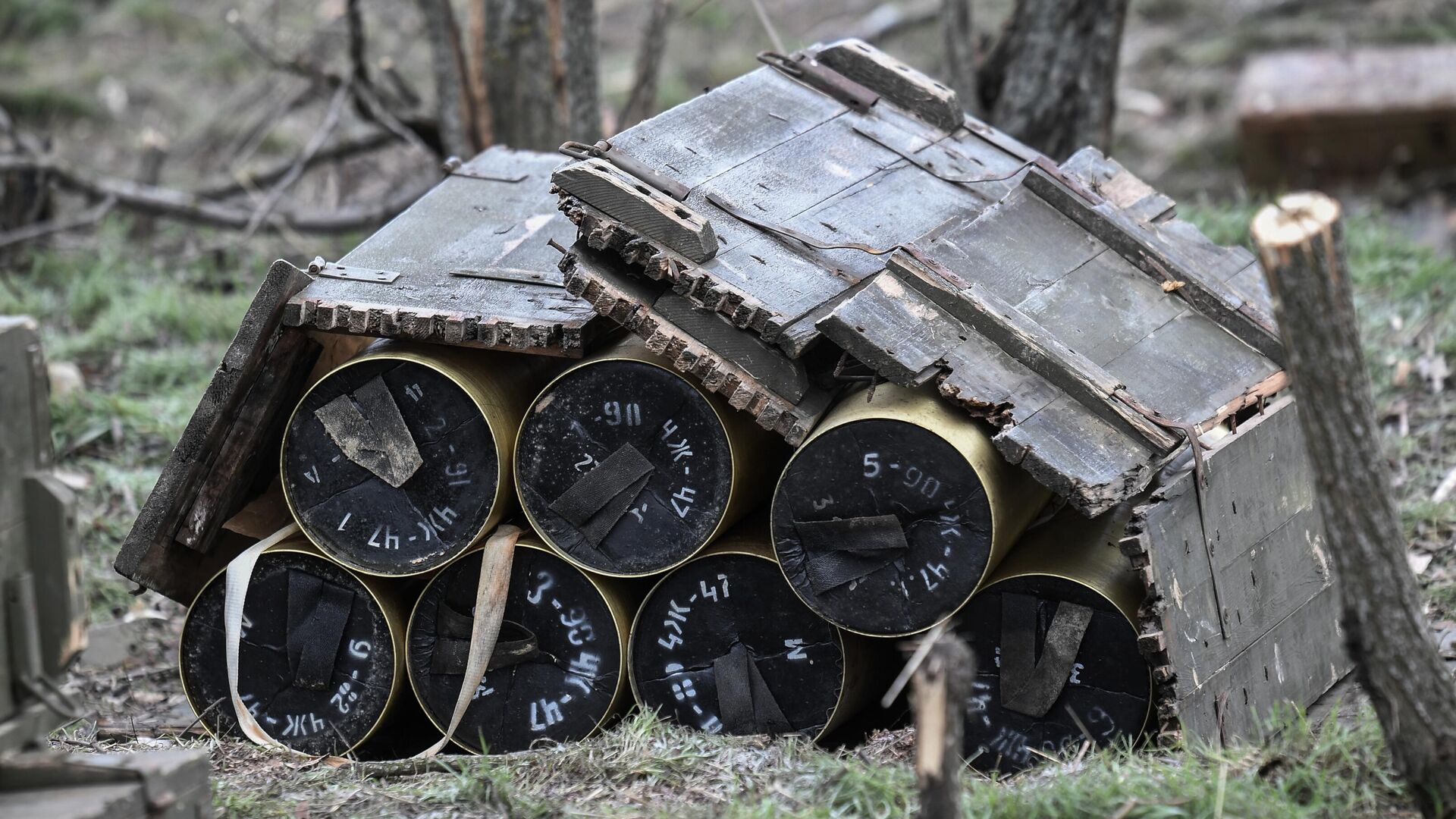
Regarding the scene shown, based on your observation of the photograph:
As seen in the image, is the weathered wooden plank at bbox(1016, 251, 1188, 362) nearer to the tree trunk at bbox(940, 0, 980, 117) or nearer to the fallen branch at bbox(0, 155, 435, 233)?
the tree trunk at bbox(940, 0, 980, 117)

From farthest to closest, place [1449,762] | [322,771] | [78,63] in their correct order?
[78,63] < [322,771] < [1449,762]

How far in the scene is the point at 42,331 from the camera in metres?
8.23

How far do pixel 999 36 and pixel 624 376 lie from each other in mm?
4757

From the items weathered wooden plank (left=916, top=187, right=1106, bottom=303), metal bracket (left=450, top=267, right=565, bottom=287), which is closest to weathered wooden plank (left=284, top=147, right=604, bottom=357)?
metal bracket (left=450, top=267, right=565, bottom=287)

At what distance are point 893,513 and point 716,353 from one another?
654 millimetres

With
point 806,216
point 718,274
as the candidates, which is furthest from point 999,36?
point 718,274

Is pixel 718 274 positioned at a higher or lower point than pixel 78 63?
lower

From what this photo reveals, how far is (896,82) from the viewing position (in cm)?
541

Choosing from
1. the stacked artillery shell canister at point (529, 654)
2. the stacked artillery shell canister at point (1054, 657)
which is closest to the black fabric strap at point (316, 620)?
the stacked artillery shell canister at point (529, 654)

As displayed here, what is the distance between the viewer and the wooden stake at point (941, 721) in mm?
3051

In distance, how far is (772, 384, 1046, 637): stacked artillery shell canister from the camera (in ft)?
12.9

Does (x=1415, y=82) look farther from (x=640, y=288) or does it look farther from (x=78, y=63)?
(x=78, y=63)

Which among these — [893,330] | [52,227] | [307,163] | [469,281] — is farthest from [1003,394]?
[52,227]

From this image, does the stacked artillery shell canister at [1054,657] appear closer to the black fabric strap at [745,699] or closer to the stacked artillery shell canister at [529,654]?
the black fabric strap at [745,699]
